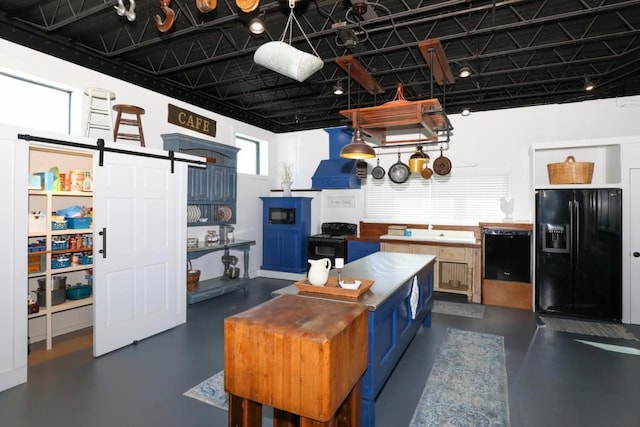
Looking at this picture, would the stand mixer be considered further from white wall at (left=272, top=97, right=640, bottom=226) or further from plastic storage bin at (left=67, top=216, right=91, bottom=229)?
white wall at (left=272, top=97, right=640, bottom=226)

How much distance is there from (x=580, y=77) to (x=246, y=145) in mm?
5807

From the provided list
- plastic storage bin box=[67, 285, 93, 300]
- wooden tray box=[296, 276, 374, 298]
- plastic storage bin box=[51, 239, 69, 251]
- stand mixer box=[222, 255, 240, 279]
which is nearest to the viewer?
wooden tray box=[296, 276, 374, 298]

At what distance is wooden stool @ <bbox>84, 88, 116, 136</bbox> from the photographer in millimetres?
3900

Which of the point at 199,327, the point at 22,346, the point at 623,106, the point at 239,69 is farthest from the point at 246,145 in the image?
the point at 623,106

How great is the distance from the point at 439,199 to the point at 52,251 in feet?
19.5

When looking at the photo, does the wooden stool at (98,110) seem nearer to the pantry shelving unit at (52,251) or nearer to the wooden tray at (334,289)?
Result: the pantry shelving unit at (52,251)

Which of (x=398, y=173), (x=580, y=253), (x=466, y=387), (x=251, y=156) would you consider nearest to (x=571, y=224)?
(x=580, y=253)

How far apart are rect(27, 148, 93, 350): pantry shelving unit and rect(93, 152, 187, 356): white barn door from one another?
59 centimetres

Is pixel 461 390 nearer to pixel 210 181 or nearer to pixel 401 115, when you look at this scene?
pixel 401 115

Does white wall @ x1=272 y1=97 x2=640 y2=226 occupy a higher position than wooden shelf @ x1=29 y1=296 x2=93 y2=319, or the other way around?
white wall @ x1=272 y1=97 x2=640 y2=226

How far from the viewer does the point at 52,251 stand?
145 inches

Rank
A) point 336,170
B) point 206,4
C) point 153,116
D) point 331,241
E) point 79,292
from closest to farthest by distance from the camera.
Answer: point 206,4 → point 79,292 → point 153,116 → point 331,241 → point 336,170

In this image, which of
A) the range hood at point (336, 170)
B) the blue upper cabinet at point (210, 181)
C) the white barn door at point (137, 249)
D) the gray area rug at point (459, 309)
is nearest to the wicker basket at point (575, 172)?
the gray area rug at point (459, 309)

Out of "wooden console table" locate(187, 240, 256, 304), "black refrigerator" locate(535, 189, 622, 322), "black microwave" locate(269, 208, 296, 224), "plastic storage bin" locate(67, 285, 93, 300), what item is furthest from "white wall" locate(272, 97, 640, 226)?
"plastic storage bin" locate(67, 285, 93, 300)
